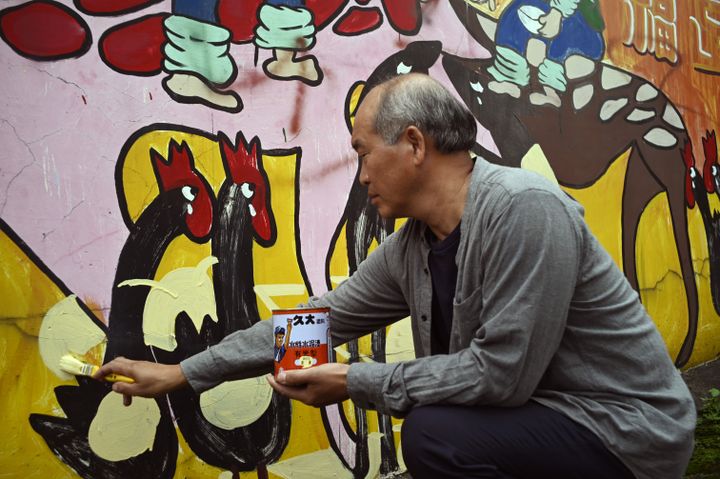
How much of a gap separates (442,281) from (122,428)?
135 centimetres

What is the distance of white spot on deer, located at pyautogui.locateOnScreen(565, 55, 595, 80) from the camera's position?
5.10m

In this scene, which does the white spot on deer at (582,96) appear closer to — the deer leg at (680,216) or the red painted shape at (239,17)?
the deer leg at (680,216)

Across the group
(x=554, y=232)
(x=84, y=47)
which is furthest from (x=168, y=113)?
(x=554, y=232)

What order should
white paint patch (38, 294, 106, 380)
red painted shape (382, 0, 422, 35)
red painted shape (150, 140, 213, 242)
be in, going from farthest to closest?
1. red painted shape (382, 0, 422, 35)
2. red painted shape (150, 140, 213, 242)
3. white paint patch (38, 294, 106, 380)

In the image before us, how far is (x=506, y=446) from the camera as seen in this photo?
1.95 m

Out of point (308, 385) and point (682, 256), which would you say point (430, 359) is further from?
point (682, 256)

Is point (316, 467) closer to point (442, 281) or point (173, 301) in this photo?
point (173, 301)

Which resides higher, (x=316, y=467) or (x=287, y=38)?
(x=287, y=38)

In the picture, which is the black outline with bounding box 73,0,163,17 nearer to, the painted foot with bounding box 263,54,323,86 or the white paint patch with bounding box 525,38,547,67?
the painted foot with bounding box 263,54,323,86

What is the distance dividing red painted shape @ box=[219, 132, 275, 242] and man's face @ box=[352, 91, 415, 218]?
1082 millimetres

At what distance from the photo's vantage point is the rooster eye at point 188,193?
10.0ft

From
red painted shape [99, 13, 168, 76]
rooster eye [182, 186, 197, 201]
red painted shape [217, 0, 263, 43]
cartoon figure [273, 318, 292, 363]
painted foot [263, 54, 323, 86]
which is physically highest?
red painted shape [217, 0, 263, 43]

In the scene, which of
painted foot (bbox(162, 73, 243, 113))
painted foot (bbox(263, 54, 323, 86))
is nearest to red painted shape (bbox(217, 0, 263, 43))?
painted foot (bbox(263, 54, 323, 86))

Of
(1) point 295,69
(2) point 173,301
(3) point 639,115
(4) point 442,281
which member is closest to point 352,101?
(1) point 295,69
